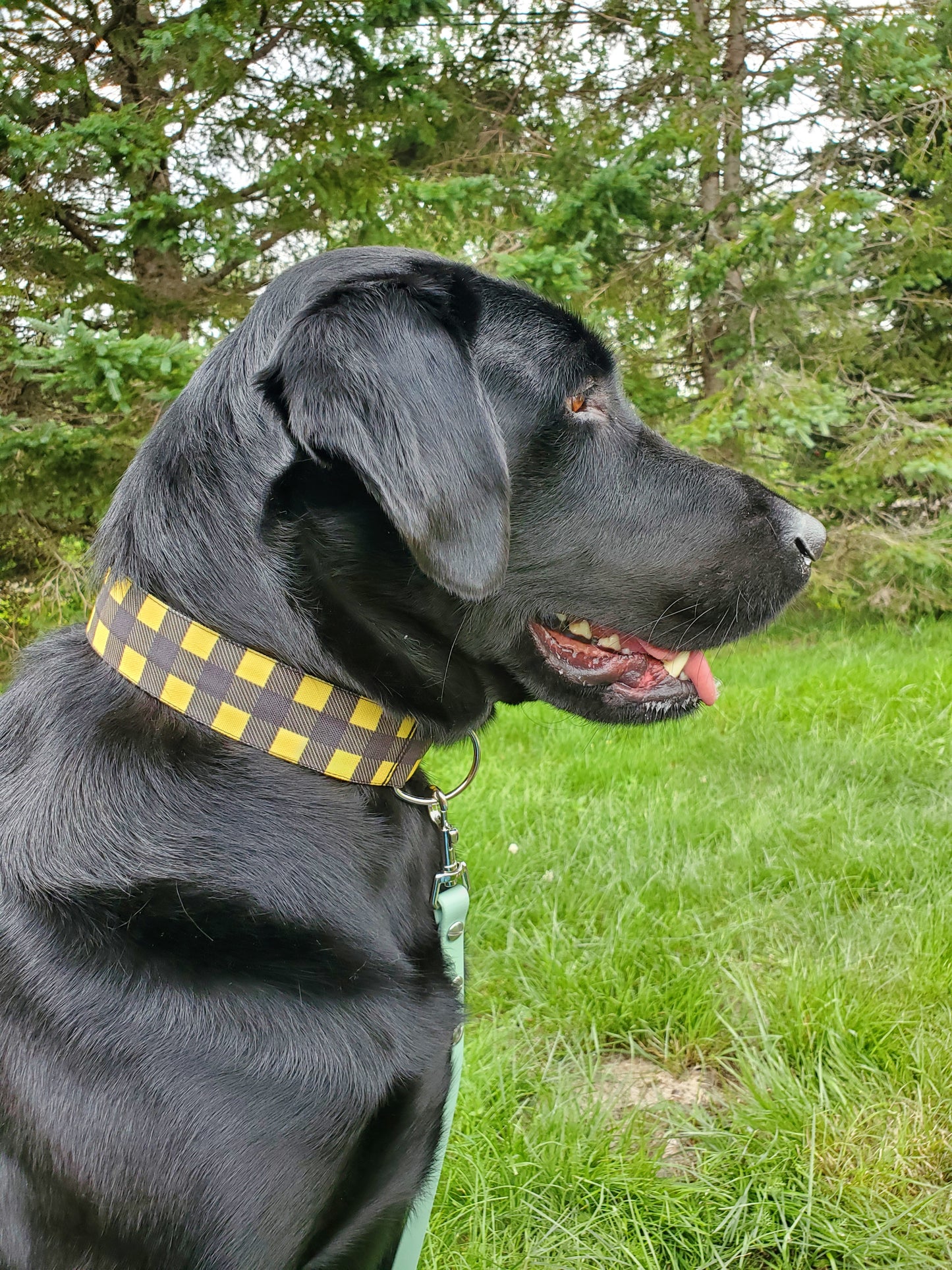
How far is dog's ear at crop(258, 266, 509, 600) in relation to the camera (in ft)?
4.02

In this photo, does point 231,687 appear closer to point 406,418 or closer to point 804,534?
point 406,418

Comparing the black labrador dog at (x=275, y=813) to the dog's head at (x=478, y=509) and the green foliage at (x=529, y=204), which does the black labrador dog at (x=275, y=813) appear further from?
the green foliage at (x=529, y=204)

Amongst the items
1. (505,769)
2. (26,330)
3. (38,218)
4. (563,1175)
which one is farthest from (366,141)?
(563,1175)

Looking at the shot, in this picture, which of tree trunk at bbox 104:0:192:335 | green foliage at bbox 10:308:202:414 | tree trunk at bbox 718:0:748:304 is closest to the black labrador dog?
green foliage at bbox 10:308:202:414

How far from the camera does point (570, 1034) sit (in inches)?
87.4

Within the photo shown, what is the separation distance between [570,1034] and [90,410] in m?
3.16

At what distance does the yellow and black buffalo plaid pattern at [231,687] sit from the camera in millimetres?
1257

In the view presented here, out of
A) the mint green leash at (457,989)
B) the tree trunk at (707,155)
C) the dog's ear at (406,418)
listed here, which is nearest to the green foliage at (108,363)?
the dog's ear at (406,418)

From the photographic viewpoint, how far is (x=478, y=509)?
1306 millimetres

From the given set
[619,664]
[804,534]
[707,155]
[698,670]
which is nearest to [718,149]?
[707,155]

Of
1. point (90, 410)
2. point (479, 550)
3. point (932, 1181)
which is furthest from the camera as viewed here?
point (90, 410)

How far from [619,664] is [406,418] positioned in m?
0.70

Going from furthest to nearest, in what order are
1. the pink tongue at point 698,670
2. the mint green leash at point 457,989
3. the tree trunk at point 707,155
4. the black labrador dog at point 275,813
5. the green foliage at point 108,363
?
the tree trunk at point 707,155
the green foliage at point 108,363
the pink tongue at point 698,670
the mint green leash at point 457,989
the black labrador dog at point 275,813

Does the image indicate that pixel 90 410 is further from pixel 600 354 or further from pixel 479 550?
pixel 479 550
